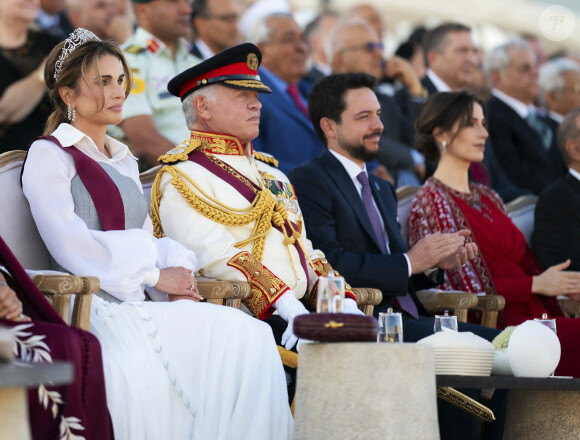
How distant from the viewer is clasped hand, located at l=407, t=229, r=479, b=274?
5.08 m

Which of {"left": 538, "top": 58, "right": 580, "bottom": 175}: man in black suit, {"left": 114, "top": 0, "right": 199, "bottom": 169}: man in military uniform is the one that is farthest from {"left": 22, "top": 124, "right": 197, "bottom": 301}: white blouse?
{"left": 538, "top": 58, "right": 580, "bottom": 175}: man in black suit

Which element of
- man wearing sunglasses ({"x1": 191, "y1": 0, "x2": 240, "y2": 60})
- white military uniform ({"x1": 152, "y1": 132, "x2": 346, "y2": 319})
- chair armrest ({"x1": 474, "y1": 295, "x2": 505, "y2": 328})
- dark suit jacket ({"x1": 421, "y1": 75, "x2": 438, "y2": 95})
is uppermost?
man wearing sunglasses ({"x1": 191, "y1": 0, "x2": 240, "y2": 60})

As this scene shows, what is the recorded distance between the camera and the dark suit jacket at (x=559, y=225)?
6098mm

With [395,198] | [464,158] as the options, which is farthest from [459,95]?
[395,198]

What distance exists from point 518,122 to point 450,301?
3.22 metres

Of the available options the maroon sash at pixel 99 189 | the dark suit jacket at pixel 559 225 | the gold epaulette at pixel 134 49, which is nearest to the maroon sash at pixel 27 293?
the maroon sash at pixel 99 189

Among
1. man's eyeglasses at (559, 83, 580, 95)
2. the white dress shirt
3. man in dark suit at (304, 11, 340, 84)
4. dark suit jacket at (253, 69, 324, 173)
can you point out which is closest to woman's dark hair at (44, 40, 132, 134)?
the white dress shirt

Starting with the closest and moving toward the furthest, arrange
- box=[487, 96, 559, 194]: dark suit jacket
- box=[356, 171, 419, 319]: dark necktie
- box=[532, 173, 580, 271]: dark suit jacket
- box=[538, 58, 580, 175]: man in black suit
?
box=[356, 171, 419, 319]: dark necktie < box=[532, 173, 580, 271]: dark suit jacket < box=[487, 96, 559, 194]: dark suit jacket < box=[538, 58, 580, 175]: man in black suit

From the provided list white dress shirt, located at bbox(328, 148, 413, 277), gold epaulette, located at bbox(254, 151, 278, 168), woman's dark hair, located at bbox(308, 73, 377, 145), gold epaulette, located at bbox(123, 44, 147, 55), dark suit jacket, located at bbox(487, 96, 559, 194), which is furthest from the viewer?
dark suit jacket, located at bbox(487, 96, 559, 194)

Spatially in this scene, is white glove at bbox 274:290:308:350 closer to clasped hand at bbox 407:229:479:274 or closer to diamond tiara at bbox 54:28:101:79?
clasped hand at bbox 407:229:479:274

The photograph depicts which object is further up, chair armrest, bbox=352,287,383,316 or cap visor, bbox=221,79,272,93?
cap visor, bbox=221,79,272,93

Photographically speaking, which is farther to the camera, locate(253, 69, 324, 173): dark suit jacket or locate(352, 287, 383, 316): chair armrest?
locate(253, 69, 324, 173): dark suit jacket

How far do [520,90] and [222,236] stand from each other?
492 cm

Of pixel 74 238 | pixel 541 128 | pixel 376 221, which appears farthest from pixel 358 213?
pixel 541 128
